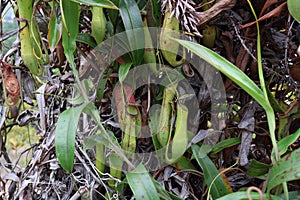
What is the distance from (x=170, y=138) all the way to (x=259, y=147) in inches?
5.0

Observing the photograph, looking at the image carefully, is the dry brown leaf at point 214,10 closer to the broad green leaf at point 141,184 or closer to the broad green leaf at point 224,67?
the broad green leaf at point 224,67

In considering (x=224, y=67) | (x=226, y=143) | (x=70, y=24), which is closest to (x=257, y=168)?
(x=226, y=143)

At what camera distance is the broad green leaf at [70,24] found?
0.47 metres

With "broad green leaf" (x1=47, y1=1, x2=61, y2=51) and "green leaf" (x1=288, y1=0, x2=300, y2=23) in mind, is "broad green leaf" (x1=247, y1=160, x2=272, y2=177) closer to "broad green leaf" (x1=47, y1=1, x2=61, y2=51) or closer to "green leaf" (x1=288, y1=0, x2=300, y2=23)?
"green leaf" (x1=288, y1=0, x2=300, y2=23)

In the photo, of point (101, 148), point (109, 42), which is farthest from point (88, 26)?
point (101, 148)

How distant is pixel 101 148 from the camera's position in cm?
55

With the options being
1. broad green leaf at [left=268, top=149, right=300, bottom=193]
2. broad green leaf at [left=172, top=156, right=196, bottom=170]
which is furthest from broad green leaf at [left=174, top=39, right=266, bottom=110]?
broad green leaf at [left=172, top=156, right=196, bottom=170]

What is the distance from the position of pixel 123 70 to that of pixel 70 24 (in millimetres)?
85

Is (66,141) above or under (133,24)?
under

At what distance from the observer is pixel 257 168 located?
0.49m

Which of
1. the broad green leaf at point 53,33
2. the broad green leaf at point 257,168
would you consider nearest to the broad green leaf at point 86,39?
the broad green leaf at point 53,33

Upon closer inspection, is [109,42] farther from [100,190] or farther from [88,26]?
[100,190]

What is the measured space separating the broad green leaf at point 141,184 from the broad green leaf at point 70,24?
0.52 feet

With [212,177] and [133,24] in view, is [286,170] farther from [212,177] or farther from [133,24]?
[133,24]
